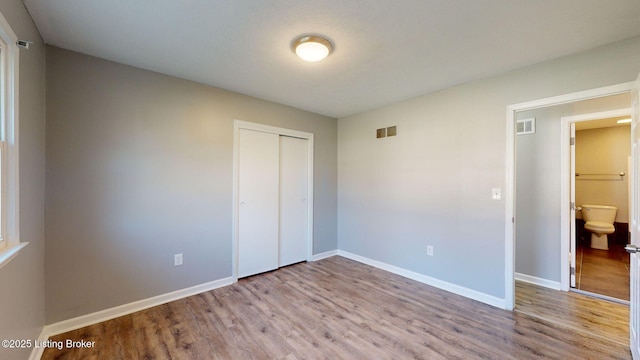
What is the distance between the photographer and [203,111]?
9.38ft

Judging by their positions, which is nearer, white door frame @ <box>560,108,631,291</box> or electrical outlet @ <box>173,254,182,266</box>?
electrical outlet @ <box>173,254,182,266</box>

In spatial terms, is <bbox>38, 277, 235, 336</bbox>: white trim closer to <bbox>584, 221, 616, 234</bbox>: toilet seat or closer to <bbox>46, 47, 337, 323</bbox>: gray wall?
<bbox>46, 47, 337, 323</bbox>: gray wall

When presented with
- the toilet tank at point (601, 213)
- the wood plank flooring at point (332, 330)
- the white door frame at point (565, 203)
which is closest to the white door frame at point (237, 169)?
the wood plank flooring at point (332, 330)

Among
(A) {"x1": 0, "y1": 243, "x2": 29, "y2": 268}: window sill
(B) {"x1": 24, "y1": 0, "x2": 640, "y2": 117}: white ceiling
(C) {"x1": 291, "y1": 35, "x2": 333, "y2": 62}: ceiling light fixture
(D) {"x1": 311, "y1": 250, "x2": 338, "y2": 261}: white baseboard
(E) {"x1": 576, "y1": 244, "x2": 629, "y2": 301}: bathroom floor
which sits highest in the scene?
(B) {"x1": 24, "y1": 0, "x2": 640, "y2": 117}: white ceiling

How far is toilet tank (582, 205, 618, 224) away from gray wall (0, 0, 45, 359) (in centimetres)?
699

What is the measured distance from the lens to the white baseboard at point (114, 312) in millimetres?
2008

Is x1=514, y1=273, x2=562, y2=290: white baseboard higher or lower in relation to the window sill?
lower

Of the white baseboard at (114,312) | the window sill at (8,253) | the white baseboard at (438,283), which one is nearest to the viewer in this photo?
Answer: the window sill at (8,253)

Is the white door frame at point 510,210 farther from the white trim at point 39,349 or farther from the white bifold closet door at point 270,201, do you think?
the white trim at point 39,349

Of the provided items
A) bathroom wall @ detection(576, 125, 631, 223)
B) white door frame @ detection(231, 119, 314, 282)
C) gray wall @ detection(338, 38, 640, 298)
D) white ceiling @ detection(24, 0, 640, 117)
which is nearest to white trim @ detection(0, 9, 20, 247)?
white ceiling @ detection(24, 0, 640, 117)

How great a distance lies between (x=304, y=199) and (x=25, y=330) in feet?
9.63

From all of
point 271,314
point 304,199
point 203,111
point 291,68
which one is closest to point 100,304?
point 271,314

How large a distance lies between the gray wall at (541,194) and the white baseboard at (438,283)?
1.02m

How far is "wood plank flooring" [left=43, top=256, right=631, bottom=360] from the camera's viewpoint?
184 cm
